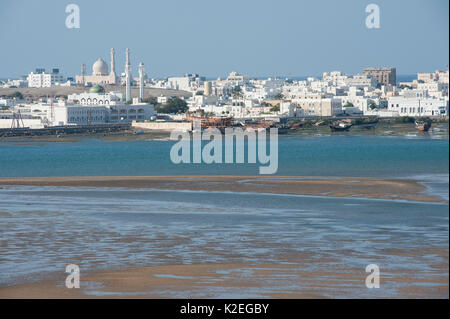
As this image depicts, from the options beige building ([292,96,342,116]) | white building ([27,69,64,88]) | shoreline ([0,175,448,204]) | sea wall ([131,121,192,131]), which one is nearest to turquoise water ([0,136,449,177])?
shoreline ([0,175,448,204])

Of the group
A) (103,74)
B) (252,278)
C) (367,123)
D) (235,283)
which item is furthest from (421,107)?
(103,74)

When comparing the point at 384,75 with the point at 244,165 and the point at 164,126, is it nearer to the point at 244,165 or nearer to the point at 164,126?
the point at 164,126

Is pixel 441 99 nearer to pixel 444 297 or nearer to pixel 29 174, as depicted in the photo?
pixel 29 174

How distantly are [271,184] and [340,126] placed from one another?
104 ft

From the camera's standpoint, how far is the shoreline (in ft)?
59.8

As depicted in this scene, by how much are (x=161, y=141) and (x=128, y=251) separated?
32367mm

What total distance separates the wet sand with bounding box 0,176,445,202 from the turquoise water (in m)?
1.64

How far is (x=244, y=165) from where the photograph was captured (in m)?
27.6

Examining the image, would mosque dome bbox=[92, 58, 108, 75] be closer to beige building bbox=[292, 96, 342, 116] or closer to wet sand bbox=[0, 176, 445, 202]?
beige building bbox=[292, 96, 342, 116]

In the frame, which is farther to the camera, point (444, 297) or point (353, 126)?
point (353, 126)

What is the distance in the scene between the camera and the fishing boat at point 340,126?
1992 inches

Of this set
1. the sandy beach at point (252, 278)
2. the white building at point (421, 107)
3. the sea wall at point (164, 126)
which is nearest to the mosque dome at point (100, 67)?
the white building at point (421, 107)

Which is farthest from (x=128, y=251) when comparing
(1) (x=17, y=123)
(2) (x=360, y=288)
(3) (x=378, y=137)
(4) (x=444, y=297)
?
(1) (x=17, y=123)
